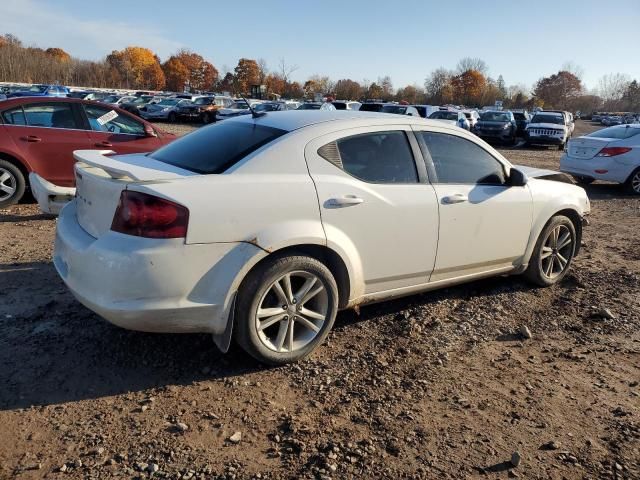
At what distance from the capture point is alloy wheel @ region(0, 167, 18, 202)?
7.20 metres

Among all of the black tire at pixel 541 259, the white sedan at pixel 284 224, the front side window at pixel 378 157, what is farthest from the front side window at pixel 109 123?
the black tire at pixel 541 259

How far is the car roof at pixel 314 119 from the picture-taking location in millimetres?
3736

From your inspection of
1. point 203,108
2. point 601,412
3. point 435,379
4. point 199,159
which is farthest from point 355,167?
point 203,108

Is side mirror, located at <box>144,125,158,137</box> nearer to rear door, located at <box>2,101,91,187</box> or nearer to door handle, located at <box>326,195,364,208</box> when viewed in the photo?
rear door, located at <box>2,101,91,187</box>

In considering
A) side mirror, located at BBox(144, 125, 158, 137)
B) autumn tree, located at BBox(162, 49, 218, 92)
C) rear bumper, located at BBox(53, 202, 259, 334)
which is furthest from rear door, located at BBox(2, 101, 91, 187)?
autumn tree, located at BBox(162, 49, 218, 92)

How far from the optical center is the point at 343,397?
10.4ft

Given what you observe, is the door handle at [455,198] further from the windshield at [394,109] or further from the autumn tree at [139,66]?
the autumn tree at [139,66]

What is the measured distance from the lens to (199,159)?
11.7ft

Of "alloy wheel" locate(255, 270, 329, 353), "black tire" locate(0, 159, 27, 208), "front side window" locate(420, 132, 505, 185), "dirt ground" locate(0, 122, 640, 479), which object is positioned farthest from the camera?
"black tire" locate(0, 159, 27, 208)

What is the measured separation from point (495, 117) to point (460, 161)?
22739mm

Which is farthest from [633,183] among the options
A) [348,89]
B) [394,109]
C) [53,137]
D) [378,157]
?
[348,89]

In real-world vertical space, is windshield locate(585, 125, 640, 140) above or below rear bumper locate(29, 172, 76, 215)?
above

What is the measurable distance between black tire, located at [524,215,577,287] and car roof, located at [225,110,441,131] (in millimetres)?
1562

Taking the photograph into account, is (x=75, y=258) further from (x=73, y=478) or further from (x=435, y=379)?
(x=435, y=379)
